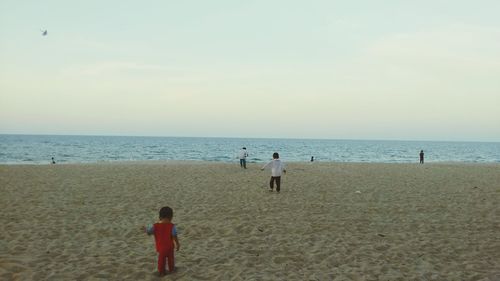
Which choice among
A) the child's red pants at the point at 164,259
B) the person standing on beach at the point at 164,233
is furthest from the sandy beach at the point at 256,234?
the person standing on beach at the point at 164,233

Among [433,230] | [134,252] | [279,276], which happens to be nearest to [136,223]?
[134,252]

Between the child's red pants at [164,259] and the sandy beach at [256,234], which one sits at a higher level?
the child's red pants at [164,259]

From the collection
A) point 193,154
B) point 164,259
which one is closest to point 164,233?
point 164,259

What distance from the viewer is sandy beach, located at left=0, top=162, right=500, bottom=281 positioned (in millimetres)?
6832

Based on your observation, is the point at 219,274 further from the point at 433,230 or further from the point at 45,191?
the point at 45,191

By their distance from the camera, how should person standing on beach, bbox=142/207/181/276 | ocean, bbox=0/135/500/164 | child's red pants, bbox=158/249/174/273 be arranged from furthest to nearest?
ocean, bbox=0/135/500/164
child's red pants, bbox=158/249/174/273
person standing on beach, bbox=142/207/181/276

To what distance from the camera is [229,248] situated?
813 centimetres

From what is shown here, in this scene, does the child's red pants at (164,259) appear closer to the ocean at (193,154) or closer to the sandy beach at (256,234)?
the sandy beach at (256,234)

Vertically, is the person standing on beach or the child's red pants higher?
the person standing on beach

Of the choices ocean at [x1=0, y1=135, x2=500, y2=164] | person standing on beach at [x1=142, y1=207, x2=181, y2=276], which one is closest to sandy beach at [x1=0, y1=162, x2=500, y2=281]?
person standing on beach at [x1=142, y1=207, x2=181, y2=276]

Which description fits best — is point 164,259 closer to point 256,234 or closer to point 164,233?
point 164,233

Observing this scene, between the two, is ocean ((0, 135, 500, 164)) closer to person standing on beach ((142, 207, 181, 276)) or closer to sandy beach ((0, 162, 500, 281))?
sandy beach ((0, 162, 500, 281))

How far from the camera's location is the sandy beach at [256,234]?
6.83 m

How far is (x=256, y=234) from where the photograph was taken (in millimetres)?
9258
